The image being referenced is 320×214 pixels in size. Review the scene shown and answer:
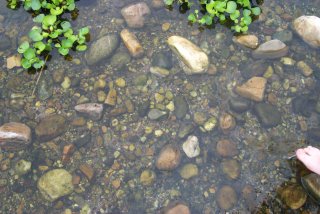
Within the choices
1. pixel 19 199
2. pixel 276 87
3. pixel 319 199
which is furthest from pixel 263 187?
pixel 19 199

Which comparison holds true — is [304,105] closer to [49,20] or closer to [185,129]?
[185,129]

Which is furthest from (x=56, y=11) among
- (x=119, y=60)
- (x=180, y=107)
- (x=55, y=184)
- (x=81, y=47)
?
(x=55, y=184)

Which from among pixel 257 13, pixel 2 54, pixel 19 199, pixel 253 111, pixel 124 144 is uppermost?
pixel 257 13

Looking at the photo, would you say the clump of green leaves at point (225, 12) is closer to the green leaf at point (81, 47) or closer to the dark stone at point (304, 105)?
the dark stone at point (304, 105)

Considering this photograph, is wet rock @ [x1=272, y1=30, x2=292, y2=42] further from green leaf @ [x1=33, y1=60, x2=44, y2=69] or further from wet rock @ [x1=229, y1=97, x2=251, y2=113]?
green leaf @ [x1=33, y1=60, x2=44, y2=69]

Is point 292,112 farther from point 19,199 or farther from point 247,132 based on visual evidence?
point 19,199

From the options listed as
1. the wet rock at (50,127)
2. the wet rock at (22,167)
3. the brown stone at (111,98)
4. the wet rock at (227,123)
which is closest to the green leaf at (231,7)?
the wet rock at (227,123)
